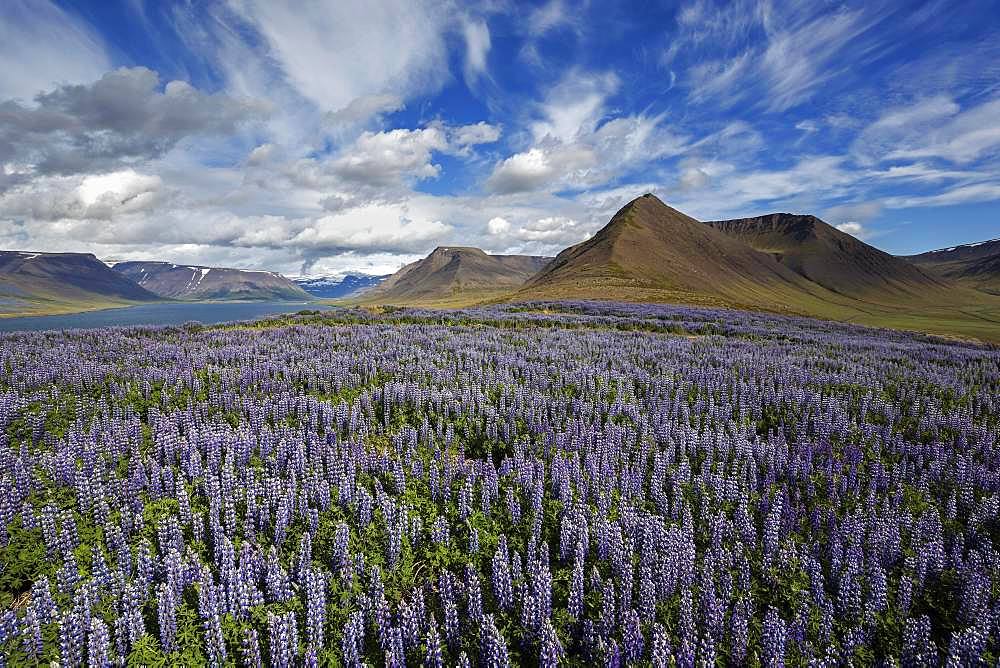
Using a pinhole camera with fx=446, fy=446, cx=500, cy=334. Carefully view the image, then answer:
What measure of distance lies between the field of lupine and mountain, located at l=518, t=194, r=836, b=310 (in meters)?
86.0

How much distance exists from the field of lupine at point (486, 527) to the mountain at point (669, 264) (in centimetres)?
8598

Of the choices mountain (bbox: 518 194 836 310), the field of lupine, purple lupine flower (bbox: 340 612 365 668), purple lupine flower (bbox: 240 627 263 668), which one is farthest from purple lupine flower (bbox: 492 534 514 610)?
mountain (bbox: 518 194 836 310)

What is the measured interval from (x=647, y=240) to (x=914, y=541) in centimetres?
15333

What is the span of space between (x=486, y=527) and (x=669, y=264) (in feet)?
453

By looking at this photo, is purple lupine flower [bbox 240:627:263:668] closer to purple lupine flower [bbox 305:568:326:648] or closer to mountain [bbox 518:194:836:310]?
purple lupine flower [bbox 305:568:326:648]

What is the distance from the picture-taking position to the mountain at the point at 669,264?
4355 inches

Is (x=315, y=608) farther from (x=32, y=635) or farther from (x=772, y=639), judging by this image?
(x=772, y=639)

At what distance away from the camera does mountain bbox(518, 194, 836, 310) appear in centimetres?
11062

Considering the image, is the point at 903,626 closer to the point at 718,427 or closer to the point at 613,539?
the point at 613,539

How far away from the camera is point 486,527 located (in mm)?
5574

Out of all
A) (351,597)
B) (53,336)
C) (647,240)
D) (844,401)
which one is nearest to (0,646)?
(351,597)

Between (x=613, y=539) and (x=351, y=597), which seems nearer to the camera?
(x=351, y=597)

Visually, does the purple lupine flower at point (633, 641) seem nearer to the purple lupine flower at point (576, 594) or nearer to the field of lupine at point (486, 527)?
the field of lupine at point (486, 527)

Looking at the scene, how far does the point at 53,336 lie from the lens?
1666cm
